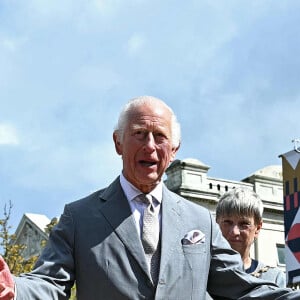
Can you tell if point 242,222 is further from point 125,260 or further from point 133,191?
point 125,260

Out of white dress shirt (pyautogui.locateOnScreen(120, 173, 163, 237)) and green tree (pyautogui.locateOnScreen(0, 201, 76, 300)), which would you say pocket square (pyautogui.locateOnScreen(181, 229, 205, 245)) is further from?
green tree (pyautogui.locateOnScreen(0, 201, 76, 300))

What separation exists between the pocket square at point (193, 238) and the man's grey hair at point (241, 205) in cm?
Result: 157

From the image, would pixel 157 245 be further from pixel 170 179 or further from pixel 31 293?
pixel 170 179

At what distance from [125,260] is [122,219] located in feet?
0.80

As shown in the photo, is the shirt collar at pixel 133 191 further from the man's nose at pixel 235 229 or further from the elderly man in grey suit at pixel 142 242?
the man's nose at pixel 235 229

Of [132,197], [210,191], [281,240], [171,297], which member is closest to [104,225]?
[132,197]

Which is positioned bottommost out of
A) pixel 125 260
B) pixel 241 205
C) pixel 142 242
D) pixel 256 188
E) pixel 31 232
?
pixel 125 260

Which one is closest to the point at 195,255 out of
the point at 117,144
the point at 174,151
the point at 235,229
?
the point at 174,151

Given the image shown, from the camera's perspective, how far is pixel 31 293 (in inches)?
151

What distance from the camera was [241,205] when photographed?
5879 mm

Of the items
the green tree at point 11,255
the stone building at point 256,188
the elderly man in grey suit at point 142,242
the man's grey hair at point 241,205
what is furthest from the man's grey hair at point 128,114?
the stone building at point 256,188

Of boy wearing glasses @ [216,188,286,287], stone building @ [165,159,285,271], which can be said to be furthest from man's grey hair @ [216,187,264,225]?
stone building @ [165,159,285,271]

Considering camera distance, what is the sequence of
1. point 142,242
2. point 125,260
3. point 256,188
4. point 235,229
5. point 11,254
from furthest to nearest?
point 256,188 → point 11,254 → point 235,229 → point 142,242 → point 125,260

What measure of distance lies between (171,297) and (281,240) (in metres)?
27.5
